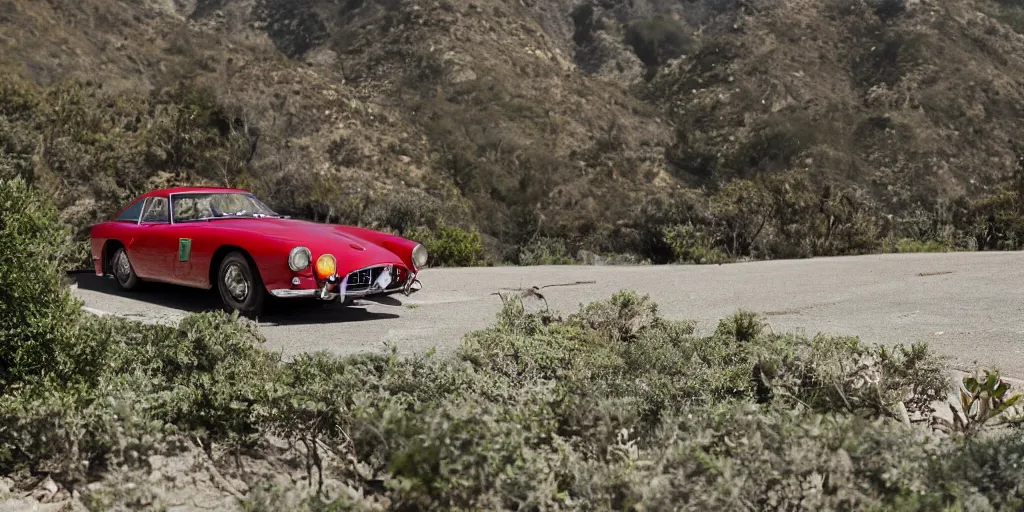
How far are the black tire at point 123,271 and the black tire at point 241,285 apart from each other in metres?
1.89

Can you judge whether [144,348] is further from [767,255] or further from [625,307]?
[767,255]

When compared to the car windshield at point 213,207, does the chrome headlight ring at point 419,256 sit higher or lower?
lower

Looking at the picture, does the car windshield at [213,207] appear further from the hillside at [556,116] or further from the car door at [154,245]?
the hillside at [556,116]

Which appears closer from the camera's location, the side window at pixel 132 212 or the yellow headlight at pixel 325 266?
the yellow headlight at pixel 325 266

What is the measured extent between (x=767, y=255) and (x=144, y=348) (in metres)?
12.7

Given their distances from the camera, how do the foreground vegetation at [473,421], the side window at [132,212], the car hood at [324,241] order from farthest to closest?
the side window at [132,212] < the car hood at [324,241] < the foreground vegetation at [473,421]


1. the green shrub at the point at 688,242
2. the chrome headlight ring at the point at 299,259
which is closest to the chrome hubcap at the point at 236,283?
the chrome headlight ring at the point at 299,259

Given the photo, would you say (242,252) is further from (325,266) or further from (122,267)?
(122,267)

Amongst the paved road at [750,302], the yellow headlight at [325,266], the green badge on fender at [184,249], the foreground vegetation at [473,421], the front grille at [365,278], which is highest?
the green badge on fender at [184,249]

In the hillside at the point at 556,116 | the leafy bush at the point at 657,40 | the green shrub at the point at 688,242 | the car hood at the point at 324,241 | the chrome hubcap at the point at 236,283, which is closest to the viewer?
the car hood at the point at 324,241

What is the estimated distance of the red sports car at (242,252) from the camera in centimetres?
748

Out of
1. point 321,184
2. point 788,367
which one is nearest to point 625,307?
point 788,367

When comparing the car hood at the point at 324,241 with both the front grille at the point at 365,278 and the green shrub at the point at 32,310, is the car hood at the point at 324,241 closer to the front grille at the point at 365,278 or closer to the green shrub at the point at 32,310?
the front grille at the point at 365,278

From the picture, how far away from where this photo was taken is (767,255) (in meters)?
16.1
